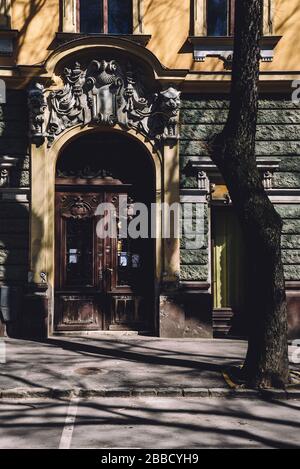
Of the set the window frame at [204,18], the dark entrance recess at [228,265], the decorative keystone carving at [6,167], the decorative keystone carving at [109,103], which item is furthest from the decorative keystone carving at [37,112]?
the dark entrance recess at [228,265]

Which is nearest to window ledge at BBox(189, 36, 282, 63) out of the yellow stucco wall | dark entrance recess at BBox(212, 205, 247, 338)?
the yellow stucco wall

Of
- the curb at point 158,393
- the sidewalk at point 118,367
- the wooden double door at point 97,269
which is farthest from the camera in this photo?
the wooden double door at point 97,269

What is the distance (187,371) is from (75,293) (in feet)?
14.6

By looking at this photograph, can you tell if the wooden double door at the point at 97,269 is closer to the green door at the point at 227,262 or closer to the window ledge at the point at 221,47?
the green door at the point at 227,262

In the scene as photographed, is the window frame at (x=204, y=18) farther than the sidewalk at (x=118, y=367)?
Yes

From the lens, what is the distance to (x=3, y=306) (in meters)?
12.6

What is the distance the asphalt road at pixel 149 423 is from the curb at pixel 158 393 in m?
0.12

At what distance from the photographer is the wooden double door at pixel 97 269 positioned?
43.3 ft

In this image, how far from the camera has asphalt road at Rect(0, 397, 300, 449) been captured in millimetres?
6051

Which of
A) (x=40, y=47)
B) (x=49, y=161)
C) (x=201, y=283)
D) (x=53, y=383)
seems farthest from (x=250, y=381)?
(x=40, y=47)

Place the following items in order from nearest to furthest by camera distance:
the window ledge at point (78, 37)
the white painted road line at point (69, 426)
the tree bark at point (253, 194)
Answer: the white painted road line at point (69, 426)
the tree bark at point (253, 194)
the window ledge at point (78, 37)

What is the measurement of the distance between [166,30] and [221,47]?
1210mm

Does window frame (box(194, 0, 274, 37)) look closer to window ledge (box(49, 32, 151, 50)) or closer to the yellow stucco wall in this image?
the yellow stucco wall

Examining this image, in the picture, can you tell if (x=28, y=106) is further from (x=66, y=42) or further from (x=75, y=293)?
(x=75, y=293)
